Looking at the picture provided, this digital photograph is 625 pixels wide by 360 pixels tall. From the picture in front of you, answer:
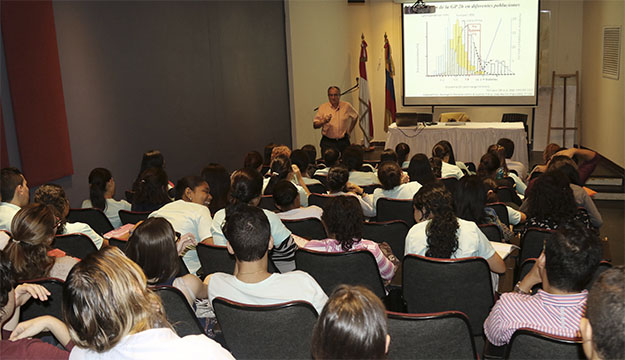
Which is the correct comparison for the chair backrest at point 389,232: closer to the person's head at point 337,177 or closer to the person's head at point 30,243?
the person's head at point 337,177

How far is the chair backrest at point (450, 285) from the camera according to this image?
2803 mm

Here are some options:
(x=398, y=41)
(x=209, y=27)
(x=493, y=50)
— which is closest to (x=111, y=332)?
(x=209, y=27)

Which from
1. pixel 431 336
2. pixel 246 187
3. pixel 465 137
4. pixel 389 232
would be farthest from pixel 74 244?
pixel 465 137

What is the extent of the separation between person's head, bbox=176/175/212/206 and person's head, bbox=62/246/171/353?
2466 mm

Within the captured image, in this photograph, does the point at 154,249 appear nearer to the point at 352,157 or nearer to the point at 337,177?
the point at 337,177

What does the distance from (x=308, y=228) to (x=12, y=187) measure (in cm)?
209

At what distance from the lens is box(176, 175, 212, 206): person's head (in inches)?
163

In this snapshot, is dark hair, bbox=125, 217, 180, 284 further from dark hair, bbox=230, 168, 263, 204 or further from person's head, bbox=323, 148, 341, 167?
person's head, bbox=323, 148, 341, 167

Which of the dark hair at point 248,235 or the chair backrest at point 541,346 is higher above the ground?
the dark hair at point 248,235

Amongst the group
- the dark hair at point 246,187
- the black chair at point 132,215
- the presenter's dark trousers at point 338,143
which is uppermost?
the dark hair at point 246,187

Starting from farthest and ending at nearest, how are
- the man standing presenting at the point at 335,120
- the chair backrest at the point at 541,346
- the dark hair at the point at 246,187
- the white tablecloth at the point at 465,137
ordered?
the man standing presenting at the point at 335,120 → the white tablecloth at the point at 465,137 → the dark hair at the point at 246,187 → the chair backrest at the point at 541,346

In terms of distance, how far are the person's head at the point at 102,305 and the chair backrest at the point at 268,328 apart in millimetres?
587

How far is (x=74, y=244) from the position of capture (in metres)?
3.46

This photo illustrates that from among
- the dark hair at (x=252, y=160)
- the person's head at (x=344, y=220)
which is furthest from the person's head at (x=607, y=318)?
the dark hair at (x=252, y=160)
